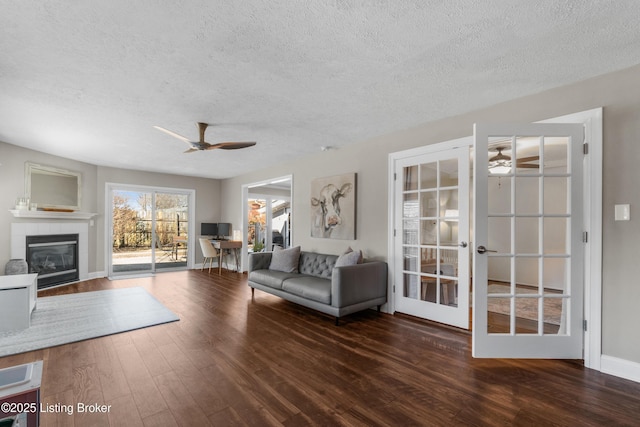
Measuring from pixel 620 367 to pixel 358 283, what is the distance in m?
2.33

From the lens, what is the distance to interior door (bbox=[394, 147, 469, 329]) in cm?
333

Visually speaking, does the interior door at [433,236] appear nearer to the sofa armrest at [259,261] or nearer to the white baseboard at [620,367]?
the white baseboard at [620,367]

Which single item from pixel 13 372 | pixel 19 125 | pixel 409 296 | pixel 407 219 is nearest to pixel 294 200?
pixel 407 219

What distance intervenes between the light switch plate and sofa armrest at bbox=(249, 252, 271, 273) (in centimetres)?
440

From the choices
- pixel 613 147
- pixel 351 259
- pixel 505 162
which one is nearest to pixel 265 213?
pixel 351 259

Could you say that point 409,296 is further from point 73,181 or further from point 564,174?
point 73,181

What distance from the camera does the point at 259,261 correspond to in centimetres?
503

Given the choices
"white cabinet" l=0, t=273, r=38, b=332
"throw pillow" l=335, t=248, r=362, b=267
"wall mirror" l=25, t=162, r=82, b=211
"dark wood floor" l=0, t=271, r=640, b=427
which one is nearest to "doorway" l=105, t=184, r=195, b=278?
"wall mirror" l=25, t=162, r=82, b=211

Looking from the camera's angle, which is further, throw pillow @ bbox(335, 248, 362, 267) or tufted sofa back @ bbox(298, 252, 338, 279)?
tufted sofa back @ bbox(298, 252, 338, 279)

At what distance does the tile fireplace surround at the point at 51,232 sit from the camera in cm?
489

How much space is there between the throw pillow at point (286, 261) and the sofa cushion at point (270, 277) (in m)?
0.14

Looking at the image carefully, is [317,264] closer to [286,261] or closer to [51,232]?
[286,261]

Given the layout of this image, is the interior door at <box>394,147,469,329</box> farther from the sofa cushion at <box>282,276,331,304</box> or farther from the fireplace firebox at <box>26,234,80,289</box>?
the fireplace firebox at <box>26,234,80,289</box>

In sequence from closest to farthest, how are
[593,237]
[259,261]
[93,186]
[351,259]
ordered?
[593,237], [351,259], [259,261], [93,186]
